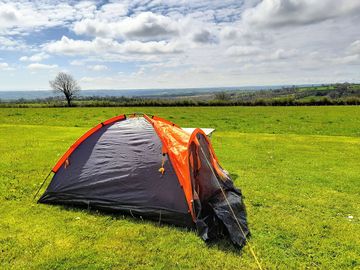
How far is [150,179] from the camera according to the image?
6078mm

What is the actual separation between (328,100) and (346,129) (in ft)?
87.6

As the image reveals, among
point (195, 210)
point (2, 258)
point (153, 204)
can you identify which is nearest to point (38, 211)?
point (2, 258)

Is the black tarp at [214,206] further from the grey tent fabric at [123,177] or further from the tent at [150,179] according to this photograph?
the grey tent fabric at [123,177]

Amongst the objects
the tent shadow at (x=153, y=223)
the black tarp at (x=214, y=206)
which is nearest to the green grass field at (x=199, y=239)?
the tent shadow at (x=153, y=223)

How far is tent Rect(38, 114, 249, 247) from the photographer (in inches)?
222

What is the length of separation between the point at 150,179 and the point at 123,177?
0.63m

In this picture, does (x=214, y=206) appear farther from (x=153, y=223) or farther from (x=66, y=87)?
(x=66, y=87)

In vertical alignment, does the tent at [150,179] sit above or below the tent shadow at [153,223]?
above

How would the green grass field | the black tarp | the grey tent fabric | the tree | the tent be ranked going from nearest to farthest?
the green grass field, the black tarp, the tent, the grey tent fabric, the tree

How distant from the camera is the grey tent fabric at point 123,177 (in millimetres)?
5848

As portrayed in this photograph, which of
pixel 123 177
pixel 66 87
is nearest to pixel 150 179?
pixel 123 177

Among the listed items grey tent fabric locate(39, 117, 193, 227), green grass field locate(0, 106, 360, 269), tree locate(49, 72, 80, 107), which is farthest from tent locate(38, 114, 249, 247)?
tree locate(49, 72, 80, 107)

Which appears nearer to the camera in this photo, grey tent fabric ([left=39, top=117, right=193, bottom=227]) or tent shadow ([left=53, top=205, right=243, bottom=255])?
tent shadow ([left=53, top=205, right=243, bottom=255])

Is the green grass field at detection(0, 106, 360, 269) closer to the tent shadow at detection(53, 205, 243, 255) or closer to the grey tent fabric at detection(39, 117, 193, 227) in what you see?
the tent shadow at detection(53, 205, 243, 255)
